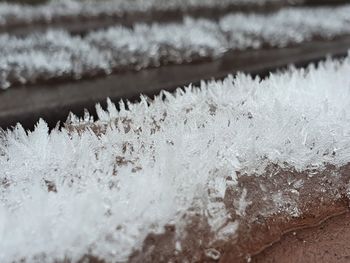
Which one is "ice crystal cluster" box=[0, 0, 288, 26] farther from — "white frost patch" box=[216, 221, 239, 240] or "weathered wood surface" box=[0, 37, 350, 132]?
"white frost patch" box=[216, 221, 239, 240]

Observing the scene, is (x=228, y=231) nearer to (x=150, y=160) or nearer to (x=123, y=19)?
(x=150, y=160)

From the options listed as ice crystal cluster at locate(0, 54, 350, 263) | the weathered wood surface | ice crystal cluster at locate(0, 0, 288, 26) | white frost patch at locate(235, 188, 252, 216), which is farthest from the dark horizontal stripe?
white frost patch at locate(235, 188, 252, 216)

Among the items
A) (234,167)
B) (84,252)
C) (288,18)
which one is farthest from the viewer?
(288,18)

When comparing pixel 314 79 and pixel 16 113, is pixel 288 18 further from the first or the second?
pixel 16 113

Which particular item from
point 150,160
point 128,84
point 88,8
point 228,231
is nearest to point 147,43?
point 128,84

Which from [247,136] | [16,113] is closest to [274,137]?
[247,136]
